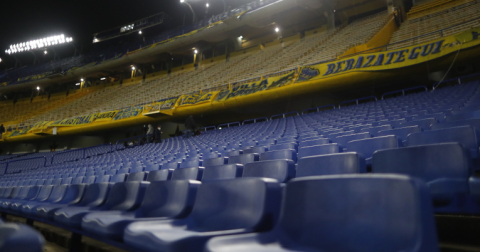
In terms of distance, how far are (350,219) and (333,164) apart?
0.69 m

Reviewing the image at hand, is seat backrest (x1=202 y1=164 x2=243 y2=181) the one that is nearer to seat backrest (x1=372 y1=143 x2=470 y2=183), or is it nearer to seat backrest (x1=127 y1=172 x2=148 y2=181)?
seat backrest (x1=372 y1=143 x2=470 y2=183)

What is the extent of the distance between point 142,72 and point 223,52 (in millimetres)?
7264

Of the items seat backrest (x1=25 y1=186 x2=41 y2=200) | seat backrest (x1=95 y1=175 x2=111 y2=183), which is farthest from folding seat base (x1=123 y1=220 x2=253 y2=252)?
seat backrest (x1=25 y1=186 x2=41 y2=200)

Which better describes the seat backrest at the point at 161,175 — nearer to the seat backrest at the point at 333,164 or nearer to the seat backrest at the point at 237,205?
the seat backrest at the point at 237,205

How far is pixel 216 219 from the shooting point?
1.28 m

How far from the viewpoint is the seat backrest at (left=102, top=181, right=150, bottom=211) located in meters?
1.98

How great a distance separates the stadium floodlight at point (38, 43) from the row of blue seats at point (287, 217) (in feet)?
92.6

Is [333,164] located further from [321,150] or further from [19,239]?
[19,239]

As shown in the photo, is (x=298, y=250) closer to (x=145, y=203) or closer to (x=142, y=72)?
(x=145, y=203)

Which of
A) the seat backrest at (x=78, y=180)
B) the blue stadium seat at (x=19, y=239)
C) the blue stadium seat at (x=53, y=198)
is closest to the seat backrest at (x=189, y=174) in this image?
the blue stadium seat at (x=19, y=239)

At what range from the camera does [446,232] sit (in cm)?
124

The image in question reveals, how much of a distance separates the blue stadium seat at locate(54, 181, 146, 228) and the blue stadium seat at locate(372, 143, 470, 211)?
159 centimetres

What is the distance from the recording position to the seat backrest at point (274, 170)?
1690 millimetres

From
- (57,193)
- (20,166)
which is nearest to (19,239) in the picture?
(57,193)
